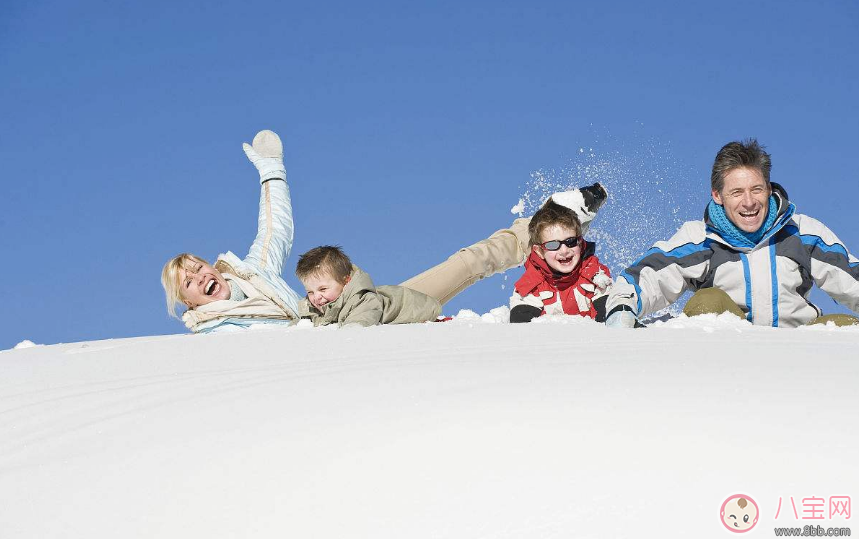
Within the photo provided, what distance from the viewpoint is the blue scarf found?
387 centimetres

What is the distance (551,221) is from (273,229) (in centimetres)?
189

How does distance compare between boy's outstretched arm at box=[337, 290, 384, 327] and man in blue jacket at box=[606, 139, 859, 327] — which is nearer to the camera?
man in blue jacket at box=[606, 139, 859, 327]

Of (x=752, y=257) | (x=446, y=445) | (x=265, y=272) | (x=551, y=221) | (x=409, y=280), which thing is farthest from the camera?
(x=265, y=272)

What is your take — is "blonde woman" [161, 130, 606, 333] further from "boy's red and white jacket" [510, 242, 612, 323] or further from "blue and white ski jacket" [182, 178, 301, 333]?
"boy's red and white jacket" [510, 242, 612, 323]

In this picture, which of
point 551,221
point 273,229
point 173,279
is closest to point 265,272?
point 273,229

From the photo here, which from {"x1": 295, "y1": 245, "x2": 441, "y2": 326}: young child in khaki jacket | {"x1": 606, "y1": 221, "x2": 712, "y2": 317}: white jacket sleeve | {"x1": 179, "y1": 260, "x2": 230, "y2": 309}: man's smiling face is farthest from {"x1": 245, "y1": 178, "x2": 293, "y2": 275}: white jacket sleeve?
{"x1": 606, "y1": 221, "x2": 712, "y2": 317}: white jacket sleeve

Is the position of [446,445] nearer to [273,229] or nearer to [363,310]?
[363,310]

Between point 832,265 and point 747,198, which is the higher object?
point 747,198

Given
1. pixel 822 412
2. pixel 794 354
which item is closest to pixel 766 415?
pixel 822 412

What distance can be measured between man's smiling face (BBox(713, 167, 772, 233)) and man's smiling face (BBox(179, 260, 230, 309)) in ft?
8.85

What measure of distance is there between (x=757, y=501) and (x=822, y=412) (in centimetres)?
35

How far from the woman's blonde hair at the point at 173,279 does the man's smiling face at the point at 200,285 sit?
0.05 ft

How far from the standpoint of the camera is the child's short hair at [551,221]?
4445mm

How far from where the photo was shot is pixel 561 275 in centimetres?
442
